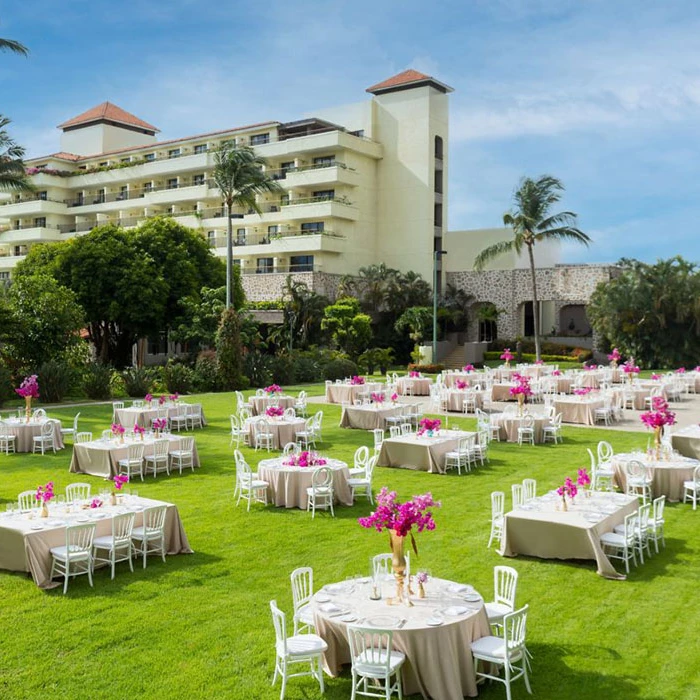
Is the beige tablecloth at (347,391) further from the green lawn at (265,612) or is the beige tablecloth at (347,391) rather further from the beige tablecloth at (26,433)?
the green lawn at (265,612)

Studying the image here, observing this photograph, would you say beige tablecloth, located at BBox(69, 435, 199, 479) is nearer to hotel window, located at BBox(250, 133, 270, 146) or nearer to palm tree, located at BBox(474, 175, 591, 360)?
palm tree, located at BBox(474, 175, 591, 360)

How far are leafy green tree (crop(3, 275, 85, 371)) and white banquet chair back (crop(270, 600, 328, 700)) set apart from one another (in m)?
27.9

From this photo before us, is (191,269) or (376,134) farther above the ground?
(376,134)

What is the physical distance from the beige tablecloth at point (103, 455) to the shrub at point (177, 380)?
15727 mm

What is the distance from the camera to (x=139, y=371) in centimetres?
3284

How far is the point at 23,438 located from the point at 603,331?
36.8m

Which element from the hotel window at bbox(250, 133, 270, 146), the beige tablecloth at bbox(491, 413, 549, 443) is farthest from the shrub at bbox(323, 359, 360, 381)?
the hotel window at bbox(250, 133, 270, 146)

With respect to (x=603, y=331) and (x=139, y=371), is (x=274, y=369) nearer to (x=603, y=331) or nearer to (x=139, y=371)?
(x=139, y=371)

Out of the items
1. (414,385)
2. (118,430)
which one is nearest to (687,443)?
(118,430)

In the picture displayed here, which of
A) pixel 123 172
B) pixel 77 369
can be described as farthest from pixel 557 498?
pixel 123 172

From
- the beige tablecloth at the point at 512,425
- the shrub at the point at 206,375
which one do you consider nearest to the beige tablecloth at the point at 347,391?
the shrub at the point at 206,375

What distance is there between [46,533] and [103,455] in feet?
23.0

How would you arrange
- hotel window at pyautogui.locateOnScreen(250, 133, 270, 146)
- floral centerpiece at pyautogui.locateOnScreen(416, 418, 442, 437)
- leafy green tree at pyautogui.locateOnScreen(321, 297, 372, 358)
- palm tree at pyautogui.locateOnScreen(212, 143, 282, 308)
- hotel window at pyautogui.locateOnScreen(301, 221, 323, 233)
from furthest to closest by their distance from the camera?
hotel window at pyautogui.locateOnScreen(250, 133, 270, 146) → hotel window at pyautogui.locateOnScreen(301, 221, 323, 233) → leafy green tree at pyautogui.locateOnScreen(321, 297, 372, 358) → palm tree at pyautogui.locateOnScreen(212, 143, 282, 308) → floral centerpiece at pyautogui.locateOnScreen(416, 418, 442, 437)

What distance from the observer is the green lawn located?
751cm
